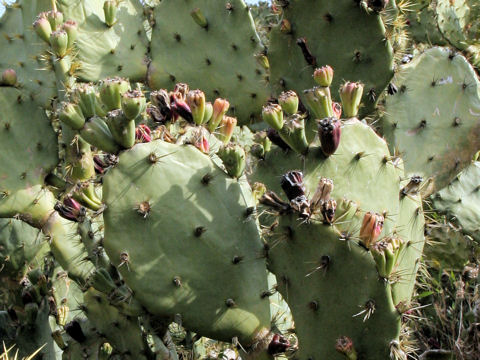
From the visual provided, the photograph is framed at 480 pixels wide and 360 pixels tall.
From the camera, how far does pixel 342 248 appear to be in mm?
1710

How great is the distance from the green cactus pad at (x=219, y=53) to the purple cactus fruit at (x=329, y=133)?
1400 millimetres

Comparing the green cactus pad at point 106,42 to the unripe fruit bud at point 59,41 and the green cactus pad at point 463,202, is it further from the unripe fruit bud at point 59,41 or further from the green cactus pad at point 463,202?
the green cactus pad at point 463,202

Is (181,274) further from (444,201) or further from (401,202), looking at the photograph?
(444,201)

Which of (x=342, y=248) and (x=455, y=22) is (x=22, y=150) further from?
(x=455, y=22)

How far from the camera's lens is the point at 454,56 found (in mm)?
2885

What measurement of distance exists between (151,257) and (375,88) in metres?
1.13

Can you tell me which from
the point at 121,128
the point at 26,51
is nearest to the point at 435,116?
the point at 121,128

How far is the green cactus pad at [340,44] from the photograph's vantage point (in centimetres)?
236

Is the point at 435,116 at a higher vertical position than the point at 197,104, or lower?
lower

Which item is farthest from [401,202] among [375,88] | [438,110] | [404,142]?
[438,110]

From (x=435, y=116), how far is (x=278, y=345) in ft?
4.53

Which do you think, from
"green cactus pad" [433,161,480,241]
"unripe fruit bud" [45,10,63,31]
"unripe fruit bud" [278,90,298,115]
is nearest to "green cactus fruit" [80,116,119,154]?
"unripe fruit bud" [278,90,298,115]

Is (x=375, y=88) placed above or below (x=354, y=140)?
below

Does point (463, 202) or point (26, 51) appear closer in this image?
point (26, 51)
